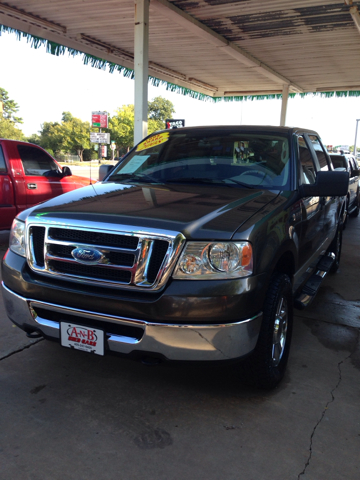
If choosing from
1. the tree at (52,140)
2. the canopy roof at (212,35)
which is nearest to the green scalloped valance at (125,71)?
the canopy roof at (212,35)

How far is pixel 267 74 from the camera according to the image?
1316cm

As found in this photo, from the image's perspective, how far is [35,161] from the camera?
301 inches

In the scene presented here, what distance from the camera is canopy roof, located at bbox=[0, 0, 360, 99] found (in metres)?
7.97

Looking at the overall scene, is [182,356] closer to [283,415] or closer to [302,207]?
[283,415]

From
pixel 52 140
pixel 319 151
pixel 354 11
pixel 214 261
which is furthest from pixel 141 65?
pixel 52 140

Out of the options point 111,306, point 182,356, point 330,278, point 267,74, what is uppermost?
point 267,74

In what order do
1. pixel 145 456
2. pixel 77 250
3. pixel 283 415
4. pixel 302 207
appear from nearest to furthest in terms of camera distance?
pixel 145 456 → pixel 77 250 → pixel 283 415 → pixel 302 207

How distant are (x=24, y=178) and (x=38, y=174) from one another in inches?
15.3

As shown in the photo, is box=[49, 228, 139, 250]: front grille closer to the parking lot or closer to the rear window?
the parking lot

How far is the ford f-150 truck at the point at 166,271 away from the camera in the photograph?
2287mm

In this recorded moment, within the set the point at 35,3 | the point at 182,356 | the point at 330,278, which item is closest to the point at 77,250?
the point at 182,356

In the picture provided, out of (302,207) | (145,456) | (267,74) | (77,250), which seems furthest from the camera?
(267,74)

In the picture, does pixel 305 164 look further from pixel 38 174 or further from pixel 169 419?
pixel 38 174

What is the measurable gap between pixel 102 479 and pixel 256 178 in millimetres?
2338
